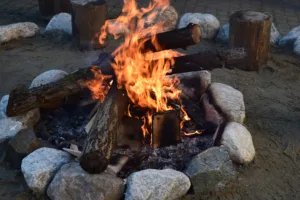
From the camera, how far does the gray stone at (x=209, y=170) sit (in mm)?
3963

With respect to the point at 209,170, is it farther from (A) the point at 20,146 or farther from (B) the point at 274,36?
(B) the point at 274,36

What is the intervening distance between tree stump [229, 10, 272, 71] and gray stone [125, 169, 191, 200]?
314 centimetres

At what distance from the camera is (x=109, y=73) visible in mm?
4586

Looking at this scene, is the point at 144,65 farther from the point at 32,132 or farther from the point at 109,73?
the point at 32,132

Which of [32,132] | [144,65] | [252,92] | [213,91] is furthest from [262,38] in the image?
[32,132]

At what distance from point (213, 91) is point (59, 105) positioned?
171 cm

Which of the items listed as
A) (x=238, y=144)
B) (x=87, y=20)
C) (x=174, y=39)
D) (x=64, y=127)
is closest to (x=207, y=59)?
(x=174, y=39)

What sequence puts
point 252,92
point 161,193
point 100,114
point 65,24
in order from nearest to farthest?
1. point 161,193
2. point 100,114
3. point 252,92
4. point 65,24

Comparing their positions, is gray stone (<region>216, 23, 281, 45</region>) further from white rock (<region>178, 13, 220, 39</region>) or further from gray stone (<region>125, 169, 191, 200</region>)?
gray stone (<region>125, 169, 191, 200</region>)

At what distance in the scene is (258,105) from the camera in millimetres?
5602

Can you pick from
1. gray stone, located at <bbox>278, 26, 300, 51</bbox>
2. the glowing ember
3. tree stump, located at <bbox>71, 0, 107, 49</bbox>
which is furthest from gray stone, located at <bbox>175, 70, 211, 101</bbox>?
gray stone, located at <bbox>278, 26, 300, 51</bbox>

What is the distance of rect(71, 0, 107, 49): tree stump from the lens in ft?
22.3

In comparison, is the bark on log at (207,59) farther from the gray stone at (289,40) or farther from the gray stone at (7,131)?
the gray stone at (289,40)

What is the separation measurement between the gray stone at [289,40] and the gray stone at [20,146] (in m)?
4.56
